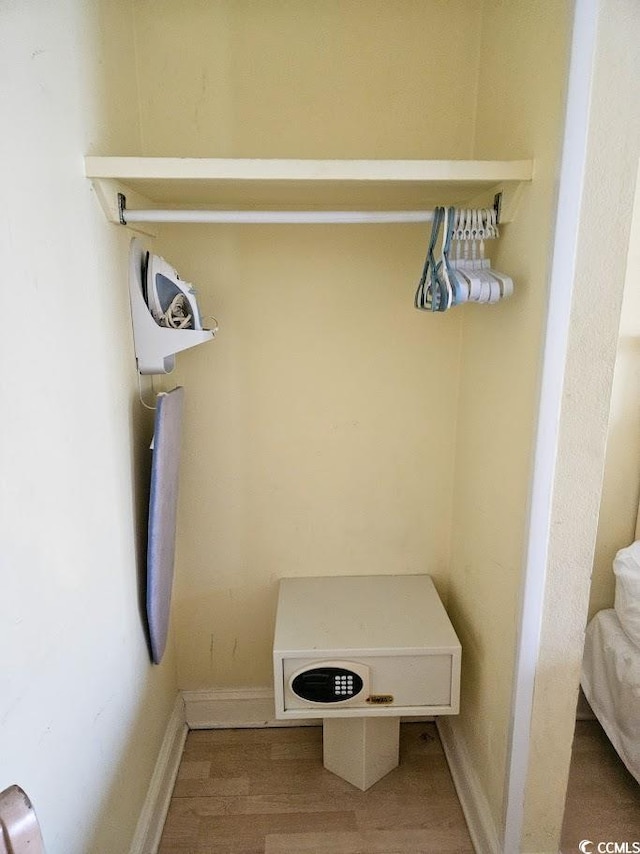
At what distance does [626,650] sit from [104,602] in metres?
1.51

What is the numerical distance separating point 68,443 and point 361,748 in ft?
4.20

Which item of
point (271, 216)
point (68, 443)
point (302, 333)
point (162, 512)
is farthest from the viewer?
point (302, 333)

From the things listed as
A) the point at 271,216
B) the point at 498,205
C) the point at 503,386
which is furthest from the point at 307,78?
the point at 503,386

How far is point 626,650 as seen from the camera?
5.68 ft

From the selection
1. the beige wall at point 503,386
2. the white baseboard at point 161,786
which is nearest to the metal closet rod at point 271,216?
the beige wall at point 503,386

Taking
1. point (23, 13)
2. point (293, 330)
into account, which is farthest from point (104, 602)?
point (23, 13)

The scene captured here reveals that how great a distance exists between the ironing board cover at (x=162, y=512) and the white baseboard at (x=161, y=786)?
35 cm

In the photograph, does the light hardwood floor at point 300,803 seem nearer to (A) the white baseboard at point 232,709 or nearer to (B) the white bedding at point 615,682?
(A) the white baseboard at point 232,709

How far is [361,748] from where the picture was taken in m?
1.72

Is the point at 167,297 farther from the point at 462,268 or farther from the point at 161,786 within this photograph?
the point at 161,786

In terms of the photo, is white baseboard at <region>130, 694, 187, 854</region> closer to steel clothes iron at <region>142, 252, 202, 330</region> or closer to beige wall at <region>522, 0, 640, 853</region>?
beige wall at <region>522, 0, 640, 853</region>

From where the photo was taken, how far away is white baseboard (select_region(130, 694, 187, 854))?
1.49 meters

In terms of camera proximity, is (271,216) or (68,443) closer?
(68,443)

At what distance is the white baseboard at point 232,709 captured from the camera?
79.7 inches
